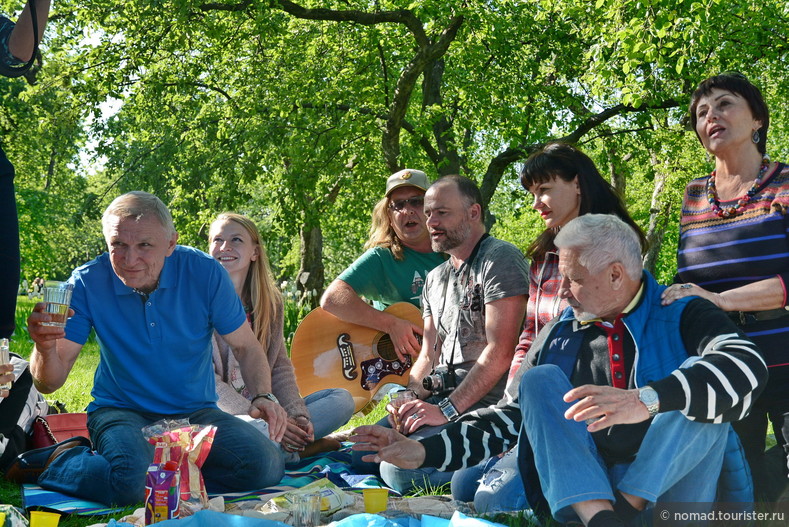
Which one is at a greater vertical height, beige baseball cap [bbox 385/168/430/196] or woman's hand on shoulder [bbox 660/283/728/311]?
beige baseball cap [bbox 385/168/430/196]

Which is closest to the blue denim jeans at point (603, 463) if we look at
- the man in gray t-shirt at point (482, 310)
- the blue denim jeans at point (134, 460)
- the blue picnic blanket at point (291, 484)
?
the man in gray t-shirt at point (482, 310)

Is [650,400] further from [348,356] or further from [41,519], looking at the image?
[348,356]

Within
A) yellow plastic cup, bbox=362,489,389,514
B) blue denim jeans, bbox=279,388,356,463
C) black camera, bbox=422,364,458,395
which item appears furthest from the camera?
blue denim jeans, bbox=279,388,356,463

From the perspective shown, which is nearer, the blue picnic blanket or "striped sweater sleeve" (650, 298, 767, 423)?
"striped sweater sleeve" (650, 298, 767, 423)

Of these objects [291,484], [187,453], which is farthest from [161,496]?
[291,484]

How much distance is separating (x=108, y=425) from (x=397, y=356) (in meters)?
2.45

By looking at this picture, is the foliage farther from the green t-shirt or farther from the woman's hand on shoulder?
the woman's hand on shoulder

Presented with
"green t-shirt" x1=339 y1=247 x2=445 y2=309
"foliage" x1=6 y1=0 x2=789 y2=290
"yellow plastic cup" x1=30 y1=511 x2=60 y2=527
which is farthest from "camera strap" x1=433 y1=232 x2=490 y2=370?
"foliage" x1=6 y1=0 x2=789 y2=290

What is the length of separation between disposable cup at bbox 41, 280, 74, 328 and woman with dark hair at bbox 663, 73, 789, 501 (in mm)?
2680

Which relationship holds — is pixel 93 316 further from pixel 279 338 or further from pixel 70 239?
pixel 70 239

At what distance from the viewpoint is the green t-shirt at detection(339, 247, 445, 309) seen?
586 centimetres

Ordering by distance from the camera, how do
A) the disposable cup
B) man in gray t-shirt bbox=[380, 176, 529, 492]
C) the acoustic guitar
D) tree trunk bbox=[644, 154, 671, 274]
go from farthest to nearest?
tree trunk bbox=[644, 154, 671, 274] → the acoustic guitar → man in gray t-shirt bbox=[380, 176, 529, 492] → the disposable cup

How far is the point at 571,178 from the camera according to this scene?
13.4ft

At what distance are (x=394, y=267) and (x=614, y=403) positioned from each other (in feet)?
11.6
